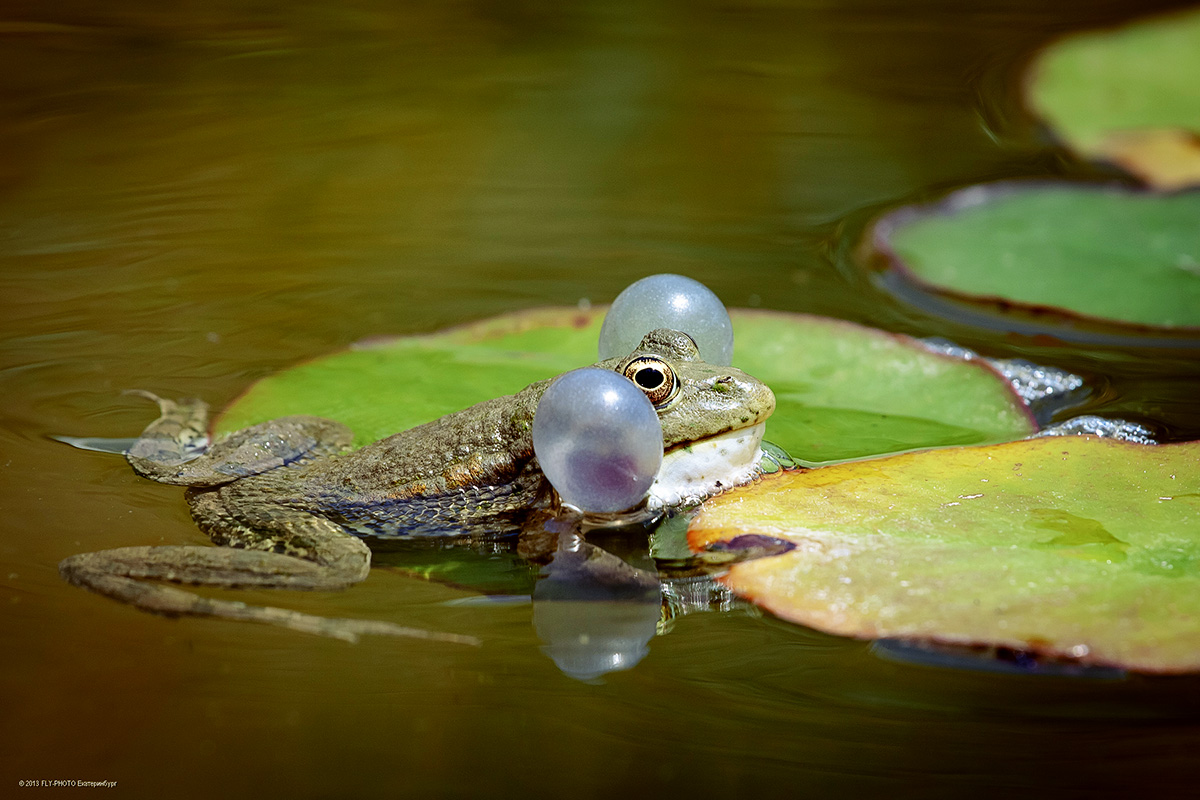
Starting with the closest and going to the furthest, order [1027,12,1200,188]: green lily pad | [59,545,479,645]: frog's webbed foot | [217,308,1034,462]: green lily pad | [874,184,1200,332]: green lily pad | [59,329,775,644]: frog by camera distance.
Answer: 1. [59,545,479,645]: frog's webbed foot
2. [59,329,775,644]: frog
3. [217,308,1034,462]: green lily pad
4. [874,184,1200,332]: green lily pad
5. [1027,12,1200,188]: green lily pad

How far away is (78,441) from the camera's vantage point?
10.8 ft

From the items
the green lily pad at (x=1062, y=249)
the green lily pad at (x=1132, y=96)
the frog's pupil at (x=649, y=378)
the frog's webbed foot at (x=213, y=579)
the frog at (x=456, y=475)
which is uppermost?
the green lily pad at (x=1132, y=96)

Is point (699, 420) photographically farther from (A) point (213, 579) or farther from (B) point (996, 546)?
(A) point (213, 579)

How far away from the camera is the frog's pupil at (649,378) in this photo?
2.82 m

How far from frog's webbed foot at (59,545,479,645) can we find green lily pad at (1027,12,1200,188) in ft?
14.4

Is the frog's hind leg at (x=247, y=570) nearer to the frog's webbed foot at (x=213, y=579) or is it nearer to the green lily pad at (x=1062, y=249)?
the frog's webbed foot at (x=213, y=579)

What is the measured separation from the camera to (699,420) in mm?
2797

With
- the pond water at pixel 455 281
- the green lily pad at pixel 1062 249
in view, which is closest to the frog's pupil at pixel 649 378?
the pond water at pixel 455 281

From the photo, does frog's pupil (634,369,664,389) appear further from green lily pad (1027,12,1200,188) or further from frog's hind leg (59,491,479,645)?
green lily pad (1027,12,1200,188)

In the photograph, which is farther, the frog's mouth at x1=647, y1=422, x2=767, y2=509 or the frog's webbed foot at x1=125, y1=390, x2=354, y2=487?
the frog's webbed foot at x1=125, y1=390, x2=354, y2=487

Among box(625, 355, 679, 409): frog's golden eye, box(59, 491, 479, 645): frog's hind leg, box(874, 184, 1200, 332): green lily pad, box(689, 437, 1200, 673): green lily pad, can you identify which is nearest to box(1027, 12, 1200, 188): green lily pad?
box(874, 184, 1200, 332): green lily pad

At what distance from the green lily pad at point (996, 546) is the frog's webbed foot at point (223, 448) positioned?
51.0 inches

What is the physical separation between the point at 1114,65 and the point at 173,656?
6.04 meters

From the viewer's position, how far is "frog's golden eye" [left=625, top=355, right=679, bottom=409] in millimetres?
2812
